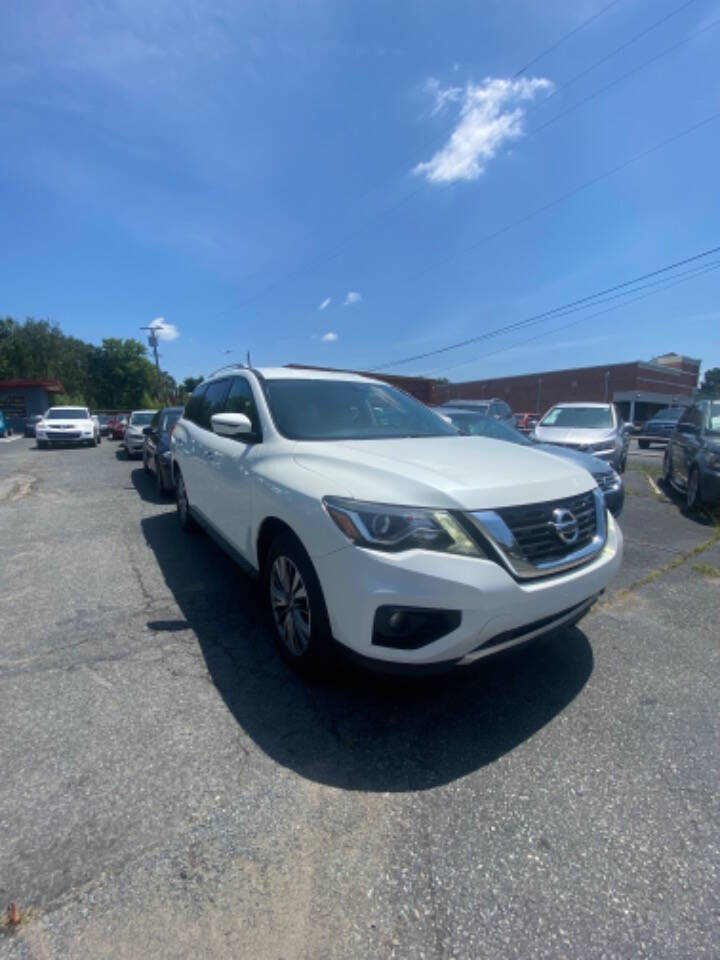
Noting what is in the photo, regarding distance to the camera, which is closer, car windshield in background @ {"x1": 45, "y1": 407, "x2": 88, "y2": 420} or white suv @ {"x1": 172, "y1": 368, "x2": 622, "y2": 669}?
white suv @ {"x1": 172, "y1": 368, "x2": 622, "y2": 669}

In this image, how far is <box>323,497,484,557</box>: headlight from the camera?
2.18 meters

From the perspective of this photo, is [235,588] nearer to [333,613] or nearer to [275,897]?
[333,613]

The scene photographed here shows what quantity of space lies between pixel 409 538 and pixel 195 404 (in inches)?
156

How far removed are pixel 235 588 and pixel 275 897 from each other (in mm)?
2785

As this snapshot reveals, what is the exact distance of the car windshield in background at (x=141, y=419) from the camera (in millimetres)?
16475

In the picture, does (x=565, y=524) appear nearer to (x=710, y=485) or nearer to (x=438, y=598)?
(x=438, y=598)

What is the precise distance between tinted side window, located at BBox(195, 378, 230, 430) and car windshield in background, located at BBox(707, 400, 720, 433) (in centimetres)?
725

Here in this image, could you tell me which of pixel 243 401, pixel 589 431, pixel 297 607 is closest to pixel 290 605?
pixel 297 607

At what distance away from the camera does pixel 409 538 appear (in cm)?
220

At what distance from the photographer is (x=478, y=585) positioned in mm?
2100

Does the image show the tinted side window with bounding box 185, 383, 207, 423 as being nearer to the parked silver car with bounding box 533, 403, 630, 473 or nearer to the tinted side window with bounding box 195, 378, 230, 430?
the tinted side window with bounding box 195, 378, 230, 430

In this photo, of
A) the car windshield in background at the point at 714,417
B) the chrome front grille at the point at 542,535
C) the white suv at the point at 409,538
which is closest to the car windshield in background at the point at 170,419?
the white suv at the point at 409,538

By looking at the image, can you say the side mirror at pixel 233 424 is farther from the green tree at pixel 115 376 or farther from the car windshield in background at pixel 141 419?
the green tree at pixel 115 376

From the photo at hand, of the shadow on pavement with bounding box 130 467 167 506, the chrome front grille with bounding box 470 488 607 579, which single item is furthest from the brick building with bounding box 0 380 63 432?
the chrome front grille with bounding box 470 488 607 579
